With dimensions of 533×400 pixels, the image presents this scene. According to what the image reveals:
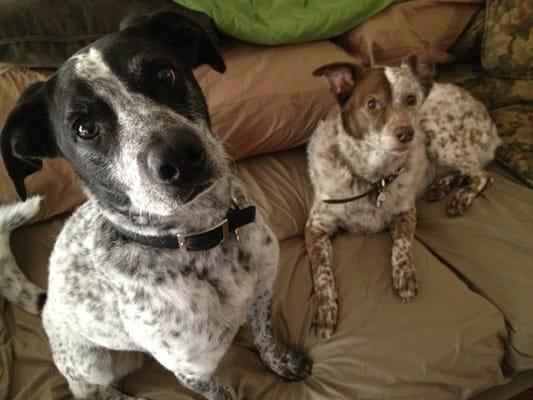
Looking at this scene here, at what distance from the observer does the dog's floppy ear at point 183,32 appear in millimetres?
1188

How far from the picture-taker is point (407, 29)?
2283mm

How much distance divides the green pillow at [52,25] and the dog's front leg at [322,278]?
4.33 feet

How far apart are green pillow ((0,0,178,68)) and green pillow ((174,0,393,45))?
0.34 m

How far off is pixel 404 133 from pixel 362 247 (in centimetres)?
58

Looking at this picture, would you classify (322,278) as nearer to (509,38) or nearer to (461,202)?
(461,202)

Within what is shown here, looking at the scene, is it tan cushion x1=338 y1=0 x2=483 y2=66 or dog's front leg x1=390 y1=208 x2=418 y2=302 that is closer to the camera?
dog's front leg x1=390 y1=208 x2=418 y2=302

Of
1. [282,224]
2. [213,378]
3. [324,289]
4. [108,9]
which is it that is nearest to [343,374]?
[324,289]

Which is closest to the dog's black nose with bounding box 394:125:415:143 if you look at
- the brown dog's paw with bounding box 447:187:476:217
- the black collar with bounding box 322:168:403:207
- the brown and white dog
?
the brown and white dog

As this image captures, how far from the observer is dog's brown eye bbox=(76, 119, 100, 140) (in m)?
1.03

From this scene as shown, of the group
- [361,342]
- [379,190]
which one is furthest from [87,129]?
[379,190]

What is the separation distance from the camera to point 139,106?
1.02 m

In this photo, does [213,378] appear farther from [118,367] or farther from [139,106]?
[139,106]

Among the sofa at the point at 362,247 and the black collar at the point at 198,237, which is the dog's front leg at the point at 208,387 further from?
the black collar at the point at 198,237

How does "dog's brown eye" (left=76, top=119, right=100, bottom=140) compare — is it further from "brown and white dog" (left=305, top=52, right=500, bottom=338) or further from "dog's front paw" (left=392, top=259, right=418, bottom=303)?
"dog's front paw" (left=392, top=259, right=418, bottom=303)
